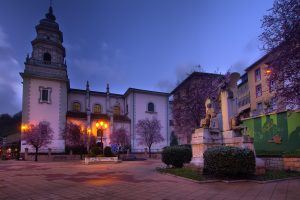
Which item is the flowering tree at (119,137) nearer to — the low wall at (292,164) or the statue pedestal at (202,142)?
the statue pedestal at (202,142)

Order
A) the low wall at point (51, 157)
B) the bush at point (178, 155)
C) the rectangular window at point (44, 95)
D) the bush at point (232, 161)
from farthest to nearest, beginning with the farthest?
the rectangular window at point (44, 95), the low wall at point (51, 157), the bush at point (178, 155), the bush at point (232, 161)

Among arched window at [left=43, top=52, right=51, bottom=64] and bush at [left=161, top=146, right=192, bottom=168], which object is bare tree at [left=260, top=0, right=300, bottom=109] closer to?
bush at [left=161, top=146, right=192, bottom=168]

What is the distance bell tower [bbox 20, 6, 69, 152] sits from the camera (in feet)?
145

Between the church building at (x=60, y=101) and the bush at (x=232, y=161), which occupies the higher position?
the church building at (x=60, y=101)

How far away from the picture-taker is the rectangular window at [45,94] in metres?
45.2

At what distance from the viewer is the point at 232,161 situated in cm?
1060

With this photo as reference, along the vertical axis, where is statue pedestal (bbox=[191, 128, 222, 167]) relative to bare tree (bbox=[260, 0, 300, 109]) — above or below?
below

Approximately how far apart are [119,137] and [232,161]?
129 feet

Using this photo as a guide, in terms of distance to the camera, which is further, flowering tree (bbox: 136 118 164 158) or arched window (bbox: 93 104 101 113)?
arched window (bbox: 93 104 101 113)

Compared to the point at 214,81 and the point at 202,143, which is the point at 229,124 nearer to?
the point at 202,143

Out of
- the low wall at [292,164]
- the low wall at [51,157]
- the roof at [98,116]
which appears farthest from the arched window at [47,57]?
the low wall at [292,164]

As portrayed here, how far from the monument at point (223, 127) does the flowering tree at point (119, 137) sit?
3534cm

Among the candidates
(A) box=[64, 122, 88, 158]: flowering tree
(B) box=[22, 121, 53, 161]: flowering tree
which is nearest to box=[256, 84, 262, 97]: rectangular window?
(A) box=[64, 122, 88, 158]: flowering tree

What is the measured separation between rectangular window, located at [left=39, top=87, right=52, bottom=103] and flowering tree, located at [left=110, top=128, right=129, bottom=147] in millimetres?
12861
